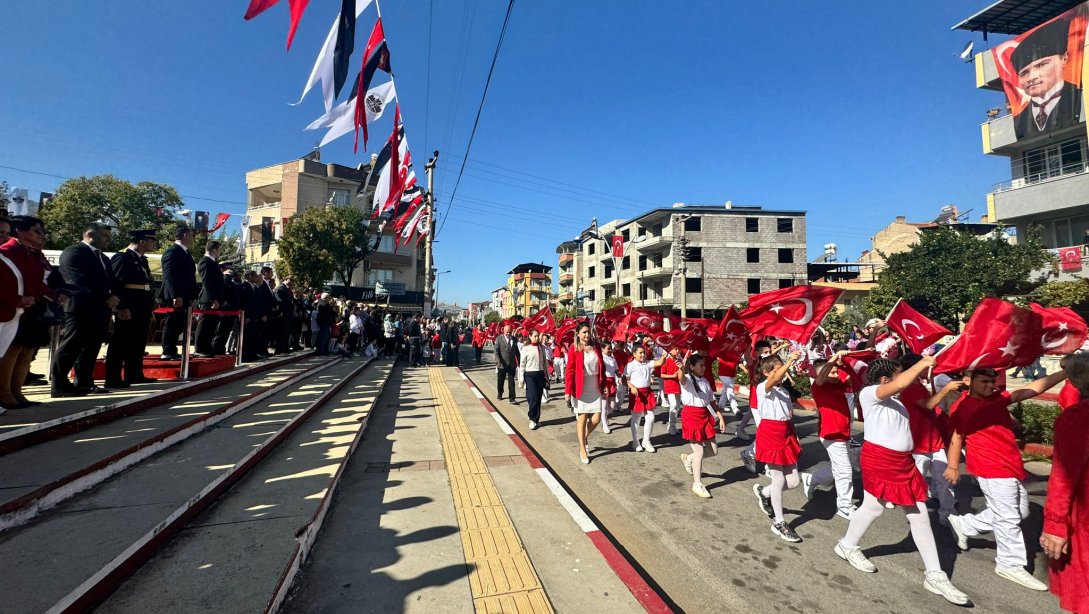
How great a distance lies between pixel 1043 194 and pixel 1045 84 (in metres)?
5.81

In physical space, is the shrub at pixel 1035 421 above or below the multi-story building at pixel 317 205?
below

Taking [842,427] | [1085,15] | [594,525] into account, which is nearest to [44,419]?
[594,525]

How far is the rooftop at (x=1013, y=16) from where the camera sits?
81.4ft

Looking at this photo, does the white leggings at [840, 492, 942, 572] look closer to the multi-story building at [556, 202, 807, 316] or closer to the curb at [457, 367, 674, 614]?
the curb at [457, 367, 674, 614]

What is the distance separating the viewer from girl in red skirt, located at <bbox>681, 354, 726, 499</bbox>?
16.8 ft

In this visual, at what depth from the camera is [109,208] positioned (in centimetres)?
2784

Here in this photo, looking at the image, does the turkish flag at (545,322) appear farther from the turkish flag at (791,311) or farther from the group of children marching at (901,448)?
the turkish flag at (791,311)

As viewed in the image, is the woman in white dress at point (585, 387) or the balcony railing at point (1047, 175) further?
the balcony railing at point (1047, 175)

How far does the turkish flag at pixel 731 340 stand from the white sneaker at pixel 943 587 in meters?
3.00

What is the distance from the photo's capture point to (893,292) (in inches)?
953

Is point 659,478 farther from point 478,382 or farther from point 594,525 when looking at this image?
point 478,382

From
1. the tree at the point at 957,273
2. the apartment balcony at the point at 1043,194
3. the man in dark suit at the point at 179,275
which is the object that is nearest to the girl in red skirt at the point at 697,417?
the man in dark suit at the point at 179,275

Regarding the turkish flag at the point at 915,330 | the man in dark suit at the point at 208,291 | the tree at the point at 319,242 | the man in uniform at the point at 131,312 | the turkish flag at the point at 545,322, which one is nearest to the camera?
the turkish flag at the point at 915,330

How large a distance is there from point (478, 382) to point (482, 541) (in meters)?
10.6
